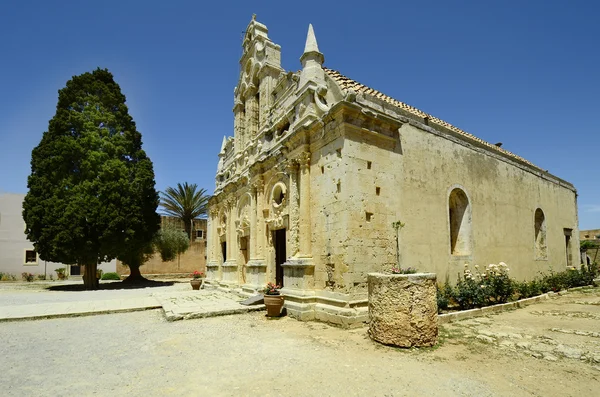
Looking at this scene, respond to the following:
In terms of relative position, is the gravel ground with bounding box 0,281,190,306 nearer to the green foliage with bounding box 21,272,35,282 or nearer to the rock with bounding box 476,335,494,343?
the green foliage with bounding box 21,272,35,282

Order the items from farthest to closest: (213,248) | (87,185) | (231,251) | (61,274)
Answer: (61,274), (213,248), (87,185), (231,251)

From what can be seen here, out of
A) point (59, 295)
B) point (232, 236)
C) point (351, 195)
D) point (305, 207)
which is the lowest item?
point (59, 295)

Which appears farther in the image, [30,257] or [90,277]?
[30,257]

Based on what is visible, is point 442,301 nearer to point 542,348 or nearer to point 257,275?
point 542,348

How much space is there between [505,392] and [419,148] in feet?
25.2

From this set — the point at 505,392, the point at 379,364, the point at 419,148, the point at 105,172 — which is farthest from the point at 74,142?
the point at 505,392

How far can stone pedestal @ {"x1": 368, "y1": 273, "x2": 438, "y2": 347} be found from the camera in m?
6.18

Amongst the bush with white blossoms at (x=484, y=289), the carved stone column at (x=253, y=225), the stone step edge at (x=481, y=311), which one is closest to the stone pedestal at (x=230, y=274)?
the carved stone column at (x=253, y=225)

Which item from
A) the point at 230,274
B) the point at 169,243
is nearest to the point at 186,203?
the point at 169,243

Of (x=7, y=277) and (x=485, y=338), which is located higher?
(x=485, y=338)

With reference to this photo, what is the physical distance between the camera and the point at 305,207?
1017 cm

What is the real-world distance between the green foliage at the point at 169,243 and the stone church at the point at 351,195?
14.4 meters

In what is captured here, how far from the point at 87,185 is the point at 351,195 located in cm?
1658

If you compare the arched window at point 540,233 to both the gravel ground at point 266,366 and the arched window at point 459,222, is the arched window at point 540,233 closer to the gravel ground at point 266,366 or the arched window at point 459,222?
the arched window at point 459,222
